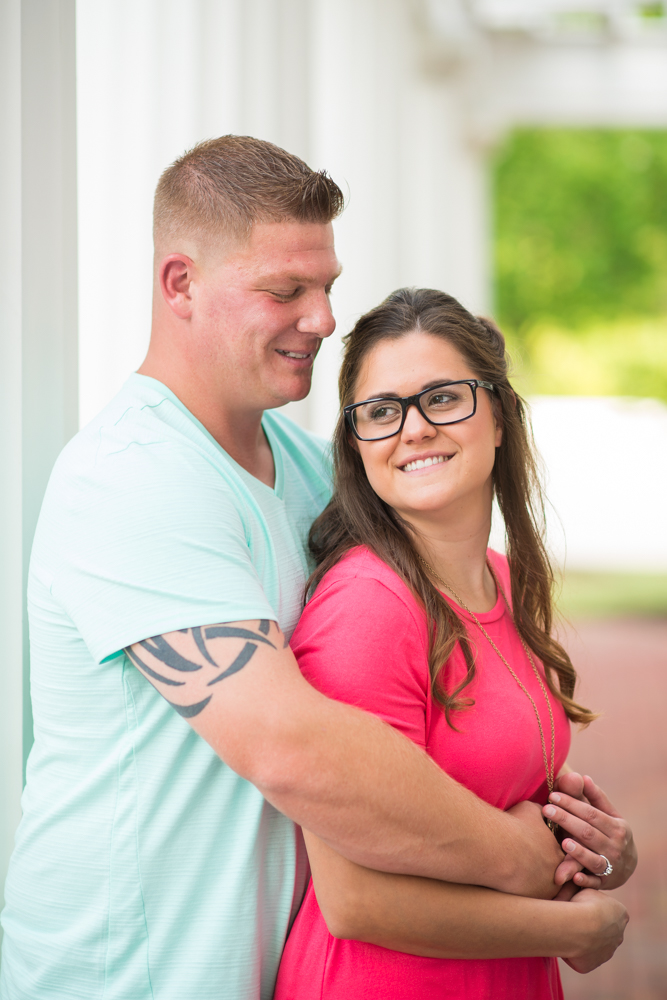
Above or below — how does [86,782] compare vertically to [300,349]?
below

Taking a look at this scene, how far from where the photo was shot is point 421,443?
1663 mm

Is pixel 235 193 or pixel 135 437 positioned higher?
pixel 235 193

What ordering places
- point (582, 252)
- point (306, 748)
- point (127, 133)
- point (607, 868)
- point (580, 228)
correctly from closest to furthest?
point (306, 748)
point (607, 868)
point (127, 133)
point (582, 252)
point (580, 228)

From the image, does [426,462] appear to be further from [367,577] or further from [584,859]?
[584,859]

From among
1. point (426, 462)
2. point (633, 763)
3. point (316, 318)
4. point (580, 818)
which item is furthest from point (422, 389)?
point (633, 763)

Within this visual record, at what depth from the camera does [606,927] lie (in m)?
1.56

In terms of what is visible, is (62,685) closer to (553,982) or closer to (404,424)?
(404,424)

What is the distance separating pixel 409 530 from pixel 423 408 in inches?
10.1

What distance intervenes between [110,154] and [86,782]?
1.35m

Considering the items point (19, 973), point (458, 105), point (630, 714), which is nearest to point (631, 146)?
point (458, 105)

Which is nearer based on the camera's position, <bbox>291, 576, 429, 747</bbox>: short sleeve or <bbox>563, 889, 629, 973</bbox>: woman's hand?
<bbox>291, 576, 429, 747</bbox>: short sleeve

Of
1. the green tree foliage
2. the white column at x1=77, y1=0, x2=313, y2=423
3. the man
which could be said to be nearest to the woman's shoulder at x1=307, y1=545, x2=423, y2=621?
the man

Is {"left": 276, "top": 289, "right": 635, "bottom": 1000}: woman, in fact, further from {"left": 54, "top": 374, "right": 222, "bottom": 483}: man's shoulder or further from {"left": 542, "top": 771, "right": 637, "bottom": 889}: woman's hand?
{"left": 54, "top": 374, "right": 222, "bottom": 483}: man's shoulder

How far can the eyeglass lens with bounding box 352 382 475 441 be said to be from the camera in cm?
168
